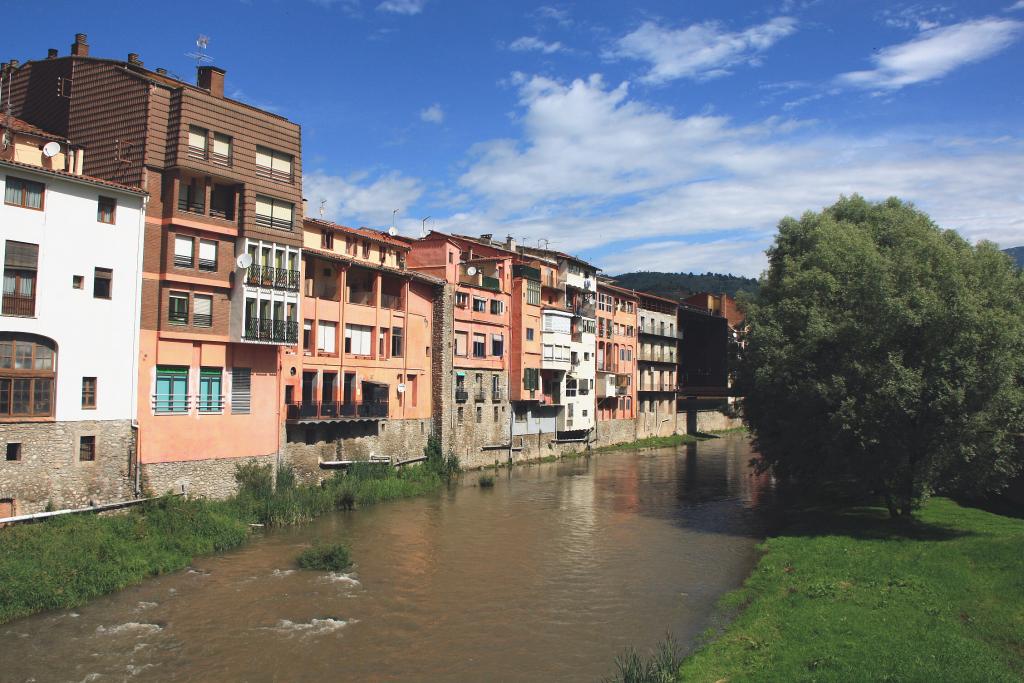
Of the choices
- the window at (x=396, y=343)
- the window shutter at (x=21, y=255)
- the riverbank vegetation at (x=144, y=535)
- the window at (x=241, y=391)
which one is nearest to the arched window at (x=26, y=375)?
the window shutter at (x=21, y=255)

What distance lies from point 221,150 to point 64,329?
10493 mm

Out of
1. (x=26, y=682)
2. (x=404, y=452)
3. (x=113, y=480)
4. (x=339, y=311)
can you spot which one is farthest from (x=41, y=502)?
(x=404, y=452)

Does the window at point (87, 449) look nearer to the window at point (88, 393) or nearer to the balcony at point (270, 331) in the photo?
the window at point (88, 393)

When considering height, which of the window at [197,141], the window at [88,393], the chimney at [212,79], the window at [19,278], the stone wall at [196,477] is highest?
the chimney at [212,79]

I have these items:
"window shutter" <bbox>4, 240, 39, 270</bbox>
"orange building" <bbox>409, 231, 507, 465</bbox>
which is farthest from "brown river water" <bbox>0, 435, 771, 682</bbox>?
"orange building" <bbox>409, 231, 507, 465</bbox>

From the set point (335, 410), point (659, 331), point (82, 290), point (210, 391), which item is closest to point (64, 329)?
point (82, 290)

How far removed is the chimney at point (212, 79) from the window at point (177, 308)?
1008cm

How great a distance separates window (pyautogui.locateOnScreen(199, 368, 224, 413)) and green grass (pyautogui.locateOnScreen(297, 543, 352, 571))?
30.2 ft

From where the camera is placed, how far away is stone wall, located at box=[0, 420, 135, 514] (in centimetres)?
2653

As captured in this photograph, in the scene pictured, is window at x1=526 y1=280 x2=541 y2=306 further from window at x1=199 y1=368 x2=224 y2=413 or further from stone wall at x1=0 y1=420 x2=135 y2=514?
stone wall at x1=0 y1=420 x2=135 y2=514

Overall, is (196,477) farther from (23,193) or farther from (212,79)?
(212,79)

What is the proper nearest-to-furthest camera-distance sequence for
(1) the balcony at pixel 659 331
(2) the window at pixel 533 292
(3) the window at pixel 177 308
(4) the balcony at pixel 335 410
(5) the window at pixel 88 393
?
(5) the window at pixel 88 393 < (3) the window at pixel 177 308 < (4) the balcony at pixel 335 410 < (2) the window at pixel 533 292 < (1) the balcony at pixel 659 331

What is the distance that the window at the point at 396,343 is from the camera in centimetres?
4753

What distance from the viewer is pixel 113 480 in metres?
29.5
